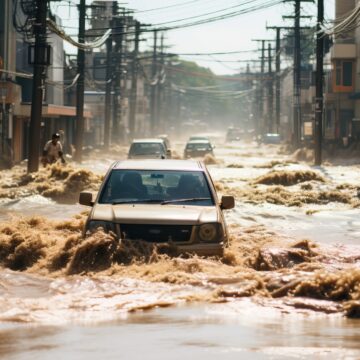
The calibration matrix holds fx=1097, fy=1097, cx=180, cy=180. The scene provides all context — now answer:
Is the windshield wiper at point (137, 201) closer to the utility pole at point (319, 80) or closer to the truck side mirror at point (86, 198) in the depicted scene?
the truck side mirror at point (86, 198)

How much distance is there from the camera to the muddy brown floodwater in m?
9.09

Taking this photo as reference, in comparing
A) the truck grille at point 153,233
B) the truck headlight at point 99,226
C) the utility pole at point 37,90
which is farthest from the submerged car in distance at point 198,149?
the truck grille at point 153,233

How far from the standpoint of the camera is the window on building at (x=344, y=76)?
241ft

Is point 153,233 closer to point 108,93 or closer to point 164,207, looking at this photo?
point 164,207

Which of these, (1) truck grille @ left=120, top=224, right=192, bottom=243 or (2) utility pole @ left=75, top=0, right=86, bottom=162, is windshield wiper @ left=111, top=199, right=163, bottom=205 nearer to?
(1) truck grille @ left=120, top=224, right=192, bottom=243

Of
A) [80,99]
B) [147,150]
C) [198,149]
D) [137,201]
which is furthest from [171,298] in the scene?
[198,149]

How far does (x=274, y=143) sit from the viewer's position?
10156cm

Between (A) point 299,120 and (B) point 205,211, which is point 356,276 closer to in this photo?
(B) point 205,211

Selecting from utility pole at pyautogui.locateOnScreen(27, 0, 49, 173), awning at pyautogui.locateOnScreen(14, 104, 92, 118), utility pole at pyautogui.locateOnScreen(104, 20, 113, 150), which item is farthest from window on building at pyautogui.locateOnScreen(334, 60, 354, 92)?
utility pole at pyautogui.locateOnScreen(27, 0, 49, 173)

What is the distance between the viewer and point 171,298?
12.0 meters

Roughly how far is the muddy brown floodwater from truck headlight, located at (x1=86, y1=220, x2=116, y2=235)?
0.15 m

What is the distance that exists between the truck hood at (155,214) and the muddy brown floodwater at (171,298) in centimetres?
32

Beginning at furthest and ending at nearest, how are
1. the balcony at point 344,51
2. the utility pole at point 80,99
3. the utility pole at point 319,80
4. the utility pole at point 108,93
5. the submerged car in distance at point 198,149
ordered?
1. the balcony at point 344,51
2. the utility pole at point 108,93
3. the submerged car in distance at point 198,149
4. the utility pole at point 80,99
5. the utility pole at point 319,80

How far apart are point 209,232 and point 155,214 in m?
0.73
